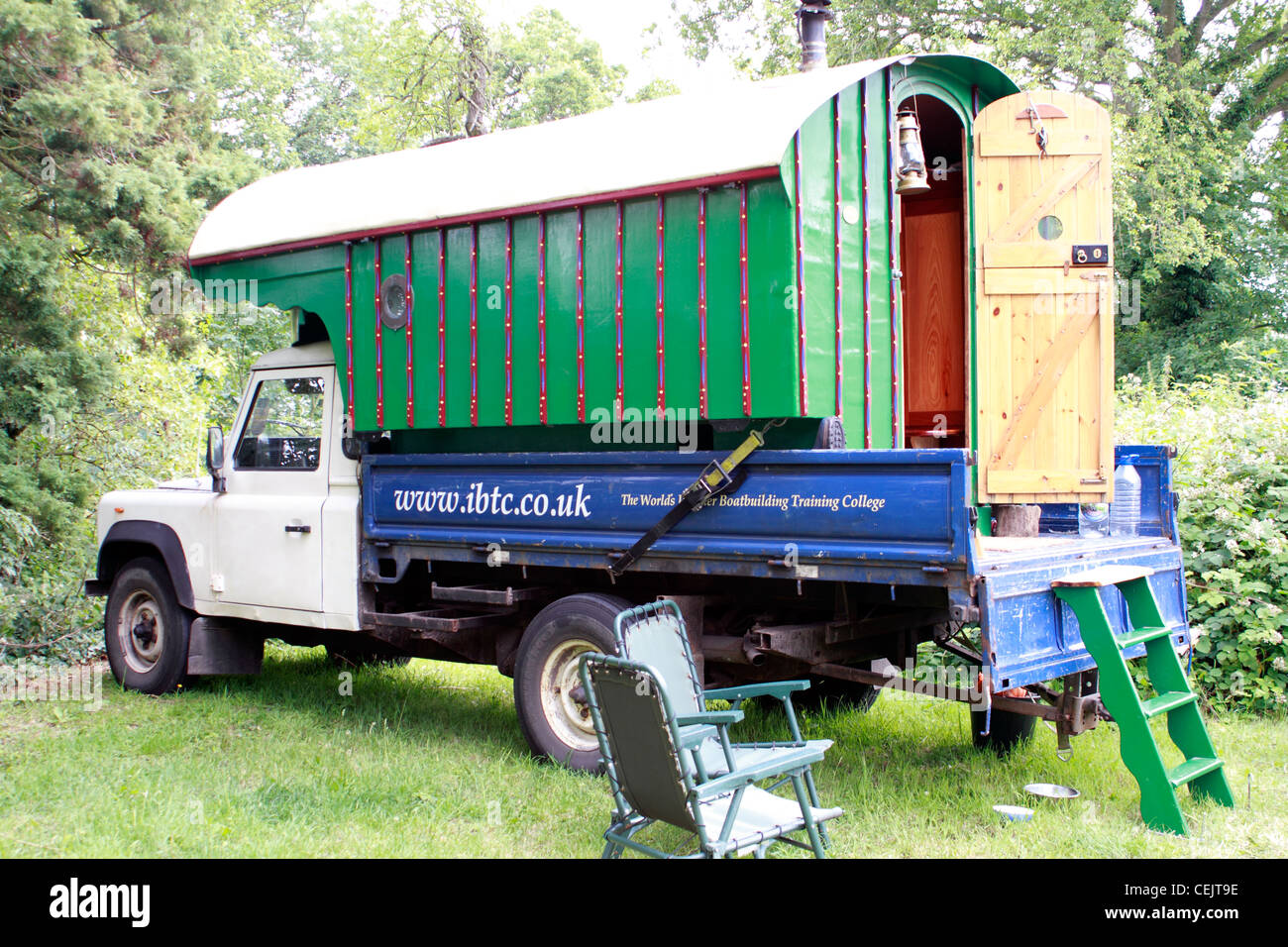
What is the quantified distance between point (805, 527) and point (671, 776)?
1409 mm

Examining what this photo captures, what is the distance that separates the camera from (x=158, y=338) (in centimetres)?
1110

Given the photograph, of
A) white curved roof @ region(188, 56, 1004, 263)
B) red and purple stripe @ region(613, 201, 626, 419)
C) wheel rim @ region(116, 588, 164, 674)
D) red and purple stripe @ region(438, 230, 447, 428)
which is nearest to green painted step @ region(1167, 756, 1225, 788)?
red and purple stripe @ region(613, 201, 626, 419)

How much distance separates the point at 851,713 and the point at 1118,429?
12.4 feet

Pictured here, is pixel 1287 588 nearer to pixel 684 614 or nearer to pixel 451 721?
pixel 684 614

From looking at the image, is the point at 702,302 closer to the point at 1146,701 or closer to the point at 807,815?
the point at 807,815

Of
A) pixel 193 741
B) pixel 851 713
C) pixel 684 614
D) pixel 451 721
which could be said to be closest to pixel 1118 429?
pixel 851 713

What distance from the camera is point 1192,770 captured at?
4.86m

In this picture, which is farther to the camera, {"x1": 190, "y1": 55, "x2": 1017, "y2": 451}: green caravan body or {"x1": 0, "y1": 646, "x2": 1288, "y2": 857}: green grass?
{"x1": 190, "y1": 55, "x2": 1017, "y2": 451}: green caravan body

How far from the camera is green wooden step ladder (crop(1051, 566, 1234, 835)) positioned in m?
4.66

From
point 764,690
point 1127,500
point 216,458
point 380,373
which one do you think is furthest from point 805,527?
point 216,458

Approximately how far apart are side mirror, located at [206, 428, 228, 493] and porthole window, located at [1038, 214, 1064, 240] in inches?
206

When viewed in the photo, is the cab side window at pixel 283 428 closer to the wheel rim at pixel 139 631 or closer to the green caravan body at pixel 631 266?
the green caravan body at pixel 631 266

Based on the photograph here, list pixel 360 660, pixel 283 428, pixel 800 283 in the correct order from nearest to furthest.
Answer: pixel 800 283 → pixel 283 428 → pixel 360 660

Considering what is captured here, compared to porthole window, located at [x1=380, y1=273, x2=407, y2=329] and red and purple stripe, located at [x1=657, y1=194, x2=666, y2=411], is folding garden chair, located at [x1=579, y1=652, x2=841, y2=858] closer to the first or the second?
red and purple stripe, located at [x1=657, y1=194, x2=666, y2=411]
